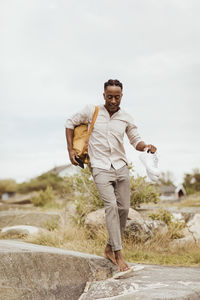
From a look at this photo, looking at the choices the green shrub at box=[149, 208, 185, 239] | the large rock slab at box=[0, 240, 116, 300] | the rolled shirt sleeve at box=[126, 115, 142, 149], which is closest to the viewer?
the large rock slab at box=[0, 240, 116, 300]

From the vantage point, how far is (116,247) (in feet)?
16.3

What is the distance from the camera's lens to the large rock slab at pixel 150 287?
3.74 meters

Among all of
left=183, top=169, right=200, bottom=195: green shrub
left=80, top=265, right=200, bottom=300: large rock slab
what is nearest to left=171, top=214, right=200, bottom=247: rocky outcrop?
left=80, top=265, right=200, bottom=300: large rock slab

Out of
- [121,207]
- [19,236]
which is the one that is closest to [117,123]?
[121,207]

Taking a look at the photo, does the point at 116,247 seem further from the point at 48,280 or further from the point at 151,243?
the point at 151,243

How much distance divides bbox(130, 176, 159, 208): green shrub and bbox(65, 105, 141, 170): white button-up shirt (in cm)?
517

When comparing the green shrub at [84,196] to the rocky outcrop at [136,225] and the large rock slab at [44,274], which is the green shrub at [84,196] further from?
the large rock slab at [44,274]

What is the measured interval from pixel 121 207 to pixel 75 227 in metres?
3.85

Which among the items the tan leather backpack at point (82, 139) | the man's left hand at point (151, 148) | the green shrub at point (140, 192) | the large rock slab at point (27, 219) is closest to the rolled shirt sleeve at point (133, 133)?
the man's left hand at point (151, 148)

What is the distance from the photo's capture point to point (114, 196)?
5.03 metres

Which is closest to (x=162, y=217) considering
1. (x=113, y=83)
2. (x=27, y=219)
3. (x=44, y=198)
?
(x=27, y=219)

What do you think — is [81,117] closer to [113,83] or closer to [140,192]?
[113,83]

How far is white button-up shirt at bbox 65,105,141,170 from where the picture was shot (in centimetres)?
509

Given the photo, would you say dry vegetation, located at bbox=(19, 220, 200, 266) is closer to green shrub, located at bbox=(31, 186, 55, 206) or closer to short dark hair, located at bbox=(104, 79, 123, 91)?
short dark hair, located at bbox=(104, 79, 123, 91)
